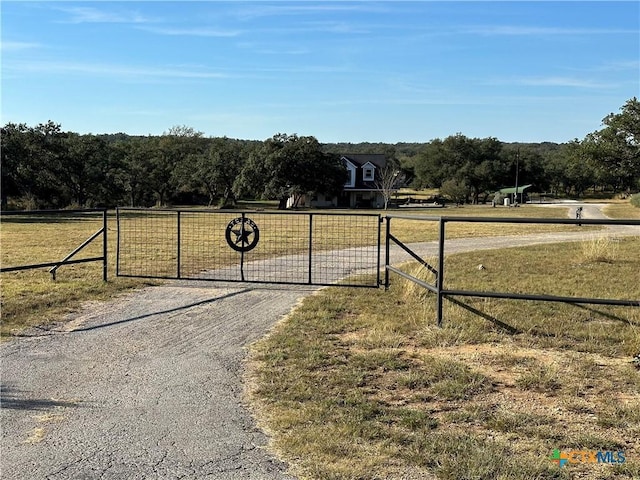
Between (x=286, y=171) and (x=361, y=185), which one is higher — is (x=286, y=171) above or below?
above

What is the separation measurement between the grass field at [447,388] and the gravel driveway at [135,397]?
29 cm

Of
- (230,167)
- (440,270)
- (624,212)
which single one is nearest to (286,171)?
(230,167)

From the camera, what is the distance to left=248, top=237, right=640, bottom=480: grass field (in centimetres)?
341

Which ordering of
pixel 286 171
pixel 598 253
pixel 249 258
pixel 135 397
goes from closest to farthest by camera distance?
pixel 135 397, pixel 598 253, pixel 249 258, pixel 286 171

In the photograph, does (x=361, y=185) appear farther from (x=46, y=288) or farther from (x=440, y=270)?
(x=440, y=270)

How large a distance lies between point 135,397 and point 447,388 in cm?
248

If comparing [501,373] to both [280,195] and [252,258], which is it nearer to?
[252,258]

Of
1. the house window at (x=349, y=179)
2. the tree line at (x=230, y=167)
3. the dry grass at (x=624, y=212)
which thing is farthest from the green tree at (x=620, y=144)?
the house window at (x=349, y=179)

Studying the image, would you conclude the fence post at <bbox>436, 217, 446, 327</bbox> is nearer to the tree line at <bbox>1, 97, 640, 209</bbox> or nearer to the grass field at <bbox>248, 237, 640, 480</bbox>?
the grass field at <bbox>248, 237, 640, 480</bbox>

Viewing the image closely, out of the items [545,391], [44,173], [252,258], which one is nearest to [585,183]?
[44,173]

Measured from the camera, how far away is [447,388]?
4.61m

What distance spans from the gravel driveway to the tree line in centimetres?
3434

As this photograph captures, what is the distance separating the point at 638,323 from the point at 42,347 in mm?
6543

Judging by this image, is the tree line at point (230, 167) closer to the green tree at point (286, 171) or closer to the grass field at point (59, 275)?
the green tree at point (286, 171)
